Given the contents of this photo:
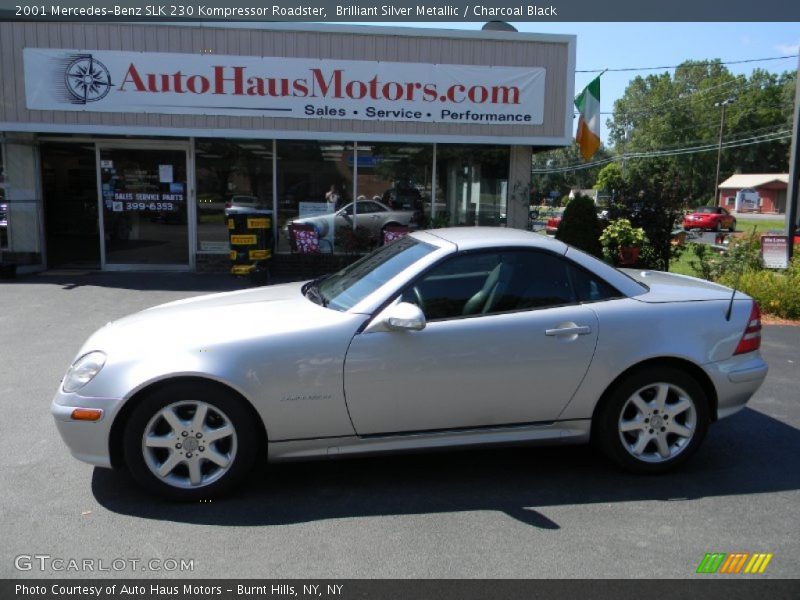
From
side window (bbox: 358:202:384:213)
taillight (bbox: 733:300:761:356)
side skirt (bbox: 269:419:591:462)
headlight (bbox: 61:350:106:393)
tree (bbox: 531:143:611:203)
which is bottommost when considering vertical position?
side skirt (bbox: 269:419:591:462)

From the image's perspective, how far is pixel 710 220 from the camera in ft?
133

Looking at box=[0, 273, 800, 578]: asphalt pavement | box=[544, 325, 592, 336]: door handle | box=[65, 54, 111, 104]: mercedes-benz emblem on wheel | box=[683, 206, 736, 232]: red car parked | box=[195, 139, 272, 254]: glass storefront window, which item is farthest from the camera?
box=[683, 206, 736, 232]: red car parked

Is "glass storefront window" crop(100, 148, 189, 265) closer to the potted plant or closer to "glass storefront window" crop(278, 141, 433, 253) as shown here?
"glass storefront window" crop(278, 141, 433, 253)

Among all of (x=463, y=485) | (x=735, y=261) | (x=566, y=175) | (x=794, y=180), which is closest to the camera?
(x=463, y=485)

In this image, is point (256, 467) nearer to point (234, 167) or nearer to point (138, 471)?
point (138, 471)

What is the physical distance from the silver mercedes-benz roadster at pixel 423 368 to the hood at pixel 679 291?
0.07ft

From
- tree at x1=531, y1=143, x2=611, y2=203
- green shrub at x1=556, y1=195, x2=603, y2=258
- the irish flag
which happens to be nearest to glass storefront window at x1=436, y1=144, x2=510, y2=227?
green shrub at x1=556, y1=195, x2=603, y2=258

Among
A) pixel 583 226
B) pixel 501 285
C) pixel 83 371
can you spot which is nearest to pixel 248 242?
pixel 583 226

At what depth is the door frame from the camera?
13188mm

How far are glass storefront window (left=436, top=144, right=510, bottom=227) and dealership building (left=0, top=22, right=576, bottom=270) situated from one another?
0.03 meters

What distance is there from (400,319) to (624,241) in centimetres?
970

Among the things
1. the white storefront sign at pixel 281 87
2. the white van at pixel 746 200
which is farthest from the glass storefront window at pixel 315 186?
the white van at pixel 746 200

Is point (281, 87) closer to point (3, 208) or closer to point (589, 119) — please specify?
point (3, 208)
